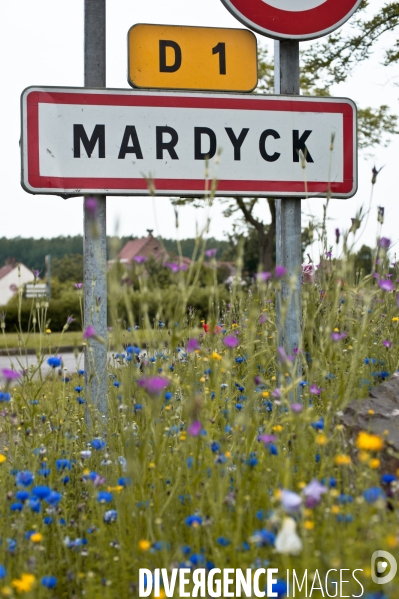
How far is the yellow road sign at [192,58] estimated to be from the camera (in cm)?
295

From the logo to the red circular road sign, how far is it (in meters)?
2.36

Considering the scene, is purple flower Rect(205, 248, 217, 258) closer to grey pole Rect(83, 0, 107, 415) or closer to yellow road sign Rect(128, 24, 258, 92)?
grey pole Rect(83, 0, 107, 415)

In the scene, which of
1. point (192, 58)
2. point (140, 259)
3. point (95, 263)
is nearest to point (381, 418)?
point (140, 259)

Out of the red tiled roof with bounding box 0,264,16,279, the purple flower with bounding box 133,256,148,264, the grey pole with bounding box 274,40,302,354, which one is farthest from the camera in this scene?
the red tiled roof with bounding box 0,264,16,279

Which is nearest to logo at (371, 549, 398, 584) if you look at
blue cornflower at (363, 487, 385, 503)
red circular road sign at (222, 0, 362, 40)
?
blue cornflower at (363, 487, 385, 503)

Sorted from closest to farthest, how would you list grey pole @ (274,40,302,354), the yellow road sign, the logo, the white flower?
the white flower < the logo < the yellow road sign < grey pole @ (274,40,302,354)

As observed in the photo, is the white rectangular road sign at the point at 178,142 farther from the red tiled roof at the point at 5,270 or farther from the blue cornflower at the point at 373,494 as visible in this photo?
the red tiled roof at the point at 5,270

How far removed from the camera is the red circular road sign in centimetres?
299

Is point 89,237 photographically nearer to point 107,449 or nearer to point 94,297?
point 94,297

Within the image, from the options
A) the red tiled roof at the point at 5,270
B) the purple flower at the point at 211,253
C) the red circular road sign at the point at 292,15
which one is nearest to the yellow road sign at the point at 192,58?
the red circular road sign at the point at 292,15

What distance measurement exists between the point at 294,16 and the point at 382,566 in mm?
2475

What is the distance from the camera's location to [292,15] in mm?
3039

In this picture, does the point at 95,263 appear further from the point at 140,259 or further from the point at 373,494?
the point at 373,494

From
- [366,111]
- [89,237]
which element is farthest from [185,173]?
[366,111]
